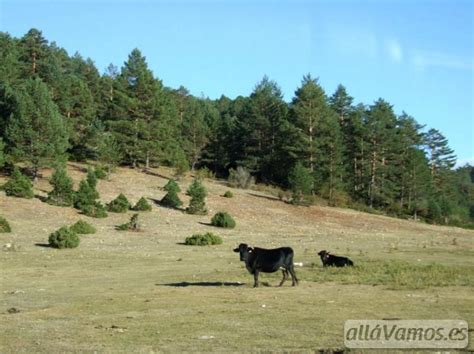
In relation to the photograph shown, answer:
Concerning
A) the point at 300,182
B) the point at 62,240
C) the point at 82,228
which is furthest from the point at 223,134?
the point at 62,240

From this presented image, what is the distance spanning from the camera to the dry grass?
34.9ft

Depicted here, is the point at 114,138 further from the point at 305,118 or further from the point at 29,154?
the point at 305,118

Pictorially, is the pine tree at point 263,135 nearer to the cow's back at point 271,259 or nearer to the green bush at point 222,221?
the green bush at point 222,221

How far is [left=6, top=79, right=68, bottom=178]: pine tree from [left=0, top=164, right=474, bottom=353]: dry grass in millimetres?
7801

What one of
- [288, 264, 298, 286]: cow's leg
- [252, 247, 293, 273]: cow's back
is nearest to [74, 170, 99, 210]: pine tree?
[252, 247, 293, 273]: cow's back

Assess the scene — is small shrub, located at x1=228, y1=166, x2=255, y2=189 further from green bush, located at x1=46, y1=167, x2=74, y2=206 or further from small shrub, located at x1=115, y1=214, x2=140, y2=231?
small shrub, located at x1=115, y1=214, x2=140, y2=231

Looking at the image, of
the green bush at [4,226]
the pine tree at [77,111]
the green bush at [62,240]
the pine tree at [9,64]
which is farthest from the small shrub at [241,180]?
the green bush at [62,240]

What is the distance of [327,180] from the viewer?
2638 inches

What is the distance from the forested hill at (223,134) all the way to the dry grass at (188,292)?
36.2 feet

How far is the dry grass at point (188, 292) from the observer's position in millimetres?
10648

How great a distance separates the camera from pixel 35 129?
46531 millimetres

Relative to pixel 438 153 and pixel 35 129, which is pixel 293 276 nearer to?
pixel 35 129

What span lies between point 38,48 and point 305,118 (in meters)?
32.1

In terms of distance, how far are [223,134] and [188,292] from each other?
223ft
